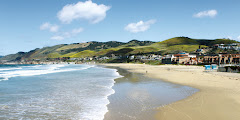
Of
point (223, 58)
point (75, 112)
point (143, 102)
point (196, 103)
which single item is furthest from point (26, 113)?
point (223, 58)

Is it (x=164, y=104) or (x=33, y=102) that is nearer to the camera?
(x=164, y=104)

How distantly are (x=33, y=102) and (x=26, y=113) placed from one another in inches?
116

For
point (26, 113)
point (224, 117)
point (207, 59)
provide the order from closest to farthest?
point (224, 117) → point (26, 113) → point (207, 59)

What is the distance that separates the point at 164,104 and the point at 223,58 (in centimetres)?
7607

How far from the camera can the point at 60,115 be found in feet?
34.4

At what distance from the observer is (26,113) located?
10938 millimetres

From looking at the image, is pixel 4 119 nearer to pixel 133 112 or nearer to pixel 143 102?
pixel 133 112

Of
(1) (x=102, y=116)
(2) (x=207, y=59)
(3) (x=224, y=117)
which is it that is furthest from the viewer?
(2) (x=207, y=59)

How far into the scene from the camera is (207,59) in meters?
80.2

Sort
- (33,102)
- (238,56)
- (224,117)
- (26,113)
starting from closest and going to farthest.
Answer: (224,117)
(26,113)
(33,102)
(238,56)

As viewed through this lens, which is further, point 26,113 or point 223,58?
point 223,58

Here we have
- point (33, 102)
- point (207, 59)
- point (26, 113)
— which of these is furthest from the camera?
point (207, 59)

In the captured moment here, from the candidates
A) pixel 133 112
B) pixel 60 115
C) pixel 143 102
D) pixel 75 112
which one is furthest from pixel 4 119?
pixel 143 102

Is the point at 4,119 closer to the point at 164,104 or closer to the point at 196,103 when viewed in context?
the point at 164,104
